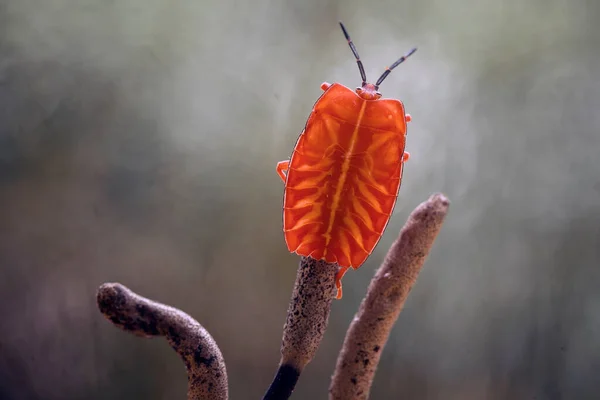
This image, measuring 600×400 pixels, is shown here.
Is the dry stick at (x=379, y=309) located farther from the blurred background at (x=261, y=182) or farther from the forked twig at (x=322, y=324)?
the blurred background at (x=261, y=182)

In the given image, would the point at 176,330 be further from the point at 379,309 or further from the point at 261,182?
the point at 261,182

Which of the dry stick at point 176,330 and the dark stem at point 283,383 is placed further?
the dark stem at point 283,383

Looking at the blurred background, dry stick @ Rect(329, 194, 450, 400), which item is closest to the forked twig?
dry stick @ Rect(329, 194, 450, 400)

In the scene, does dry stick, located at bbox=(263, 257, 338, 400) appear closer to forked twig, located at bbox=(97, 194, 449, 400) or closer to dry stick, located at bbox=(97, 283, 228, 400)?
forked twig, located at bbox=(97, 194, 449, 400)

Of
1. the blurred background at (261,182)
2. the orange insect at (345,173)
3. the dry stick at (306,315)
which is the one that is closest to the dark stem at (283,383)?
the dry stick at (306,315)

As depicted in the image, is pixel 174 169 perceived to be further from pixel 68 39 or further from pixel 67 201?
pixel 68 39

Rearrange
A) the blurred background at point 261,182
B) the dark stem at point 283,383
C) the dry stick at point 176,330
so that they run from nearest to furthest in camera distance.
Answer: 1. the dry stick at point 176,330
2. the dark stem at point 283,383
3. the blurred background at point 261,182
